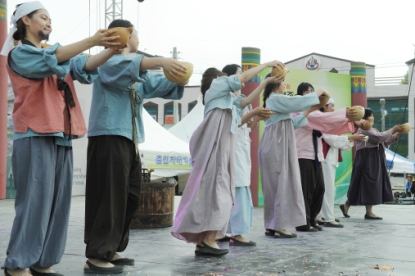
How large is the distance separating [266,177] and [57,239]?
2.67m

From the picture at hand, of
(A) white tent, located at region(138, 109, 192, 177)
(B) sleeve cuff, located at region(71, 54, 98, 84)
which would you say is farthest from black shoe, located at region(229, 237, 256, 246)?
(A) white tent, located at region(138, 109, 192, 177)

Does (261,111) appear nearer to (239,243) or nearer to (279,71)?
(279,71)

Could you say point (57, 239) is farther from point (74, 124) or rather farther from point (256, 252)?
point (256, 252)

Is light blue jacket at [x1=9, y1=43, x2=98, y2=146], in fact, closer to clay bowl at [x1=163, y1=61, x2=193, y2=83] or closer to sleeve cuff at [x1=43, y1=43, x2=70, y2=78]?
sleeve cuff at [x1=43, y1=43, x2=70, y2=78]

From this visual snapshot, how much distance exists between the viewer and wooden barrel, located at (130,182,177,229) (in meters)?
5.88

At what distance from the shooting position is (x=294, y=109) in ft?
16.7

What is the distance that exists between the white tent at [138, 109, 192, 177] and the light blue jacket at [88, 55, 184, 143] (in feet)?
29.7

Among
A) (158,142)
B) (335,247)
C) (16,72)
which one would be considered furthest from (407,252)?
(158,142)

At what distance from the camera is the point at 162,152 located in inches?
510

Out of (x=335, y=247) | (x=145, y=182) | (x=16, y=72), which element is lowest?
(x=335, y=247)

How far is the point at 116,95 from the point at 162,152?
9565mm

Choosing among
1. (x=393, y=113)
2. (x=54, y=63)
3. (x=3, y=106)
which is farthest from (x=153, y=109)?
(x=54, y=63)

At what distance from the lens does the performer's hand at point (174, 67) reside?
295cm

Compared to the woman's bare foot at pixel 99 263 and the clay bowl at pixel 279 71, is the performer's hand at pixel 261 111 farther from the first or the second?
the woman's bare foot at pixel 99 263
